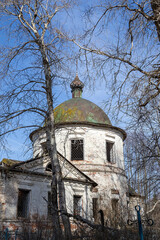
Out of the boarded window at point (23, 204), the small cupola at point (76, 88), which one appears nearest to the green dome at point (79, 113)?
the small cupola at point (76, 88)

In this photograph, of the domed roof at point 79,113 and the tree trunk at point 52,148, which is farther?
the domed roof at point 79,113

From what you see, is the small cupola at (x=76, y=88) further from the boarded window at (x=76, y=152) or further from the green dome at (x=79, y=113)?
the boarded window at (x=76, y=152)

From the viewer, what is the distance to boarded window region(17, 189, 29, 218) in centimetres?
1365

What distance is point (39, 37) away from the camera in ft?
35.8

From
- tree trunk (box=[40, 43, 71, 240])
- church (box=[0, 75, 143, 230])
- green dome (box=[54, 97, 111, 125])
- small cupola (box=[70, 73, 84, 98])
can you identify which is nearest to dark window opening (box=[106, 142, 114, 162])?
church (box=[0, 75, 143, 230])

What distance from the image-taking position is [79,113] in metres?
21.3

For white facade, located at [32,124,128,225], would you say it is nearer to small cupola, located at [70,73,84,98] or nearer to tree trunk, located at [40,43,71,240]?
small cupola, located at [70,73,84,98]

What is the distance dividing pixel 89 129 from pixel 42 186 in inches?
279

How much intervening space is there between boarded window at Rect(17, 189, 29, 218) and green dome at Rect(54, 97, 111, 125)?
285 inches

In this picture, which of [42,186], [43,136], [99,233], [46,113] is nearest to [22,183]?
[42,186]

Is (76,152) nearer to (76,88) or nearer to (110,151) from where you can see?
Answer: (110,151)

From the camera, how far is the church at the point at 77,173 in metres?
13.4

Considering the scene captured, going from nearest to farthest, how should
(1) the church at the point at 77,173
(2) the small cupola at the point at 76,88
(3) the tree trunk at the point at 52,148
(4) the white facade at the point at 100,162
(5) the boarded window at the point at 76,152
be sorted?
(3) the tree trunk at the point at 52,148
(1) the church at the point at 77,173
(4) the white facade at the point at 100,162
(5) the boarded window at the point at 76,152
(2) the small cupola at the point at 76,88

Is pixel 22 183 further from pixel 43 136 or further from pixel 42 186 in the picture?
pixel 43 136
